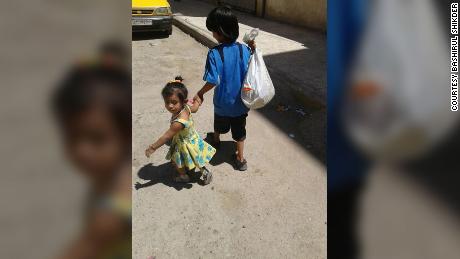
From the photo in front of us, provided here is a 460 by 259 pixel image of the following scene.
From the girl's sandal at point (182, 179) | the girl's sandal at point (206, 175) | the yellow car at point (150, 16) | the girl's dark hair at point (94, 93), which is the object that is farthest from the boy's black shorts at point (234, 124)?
the yellow car at point (150, 16)

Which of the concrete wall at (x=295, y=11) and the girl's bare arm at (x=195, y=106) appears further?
the concrete wall at (x=295, y=11)

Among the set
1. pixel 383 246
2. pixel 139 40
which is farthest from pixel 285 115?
pixel 139 40

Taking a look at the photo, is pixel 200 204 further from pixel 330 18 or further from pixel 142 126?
pixel 330 18

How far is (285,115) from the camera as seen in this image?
535 centimetres

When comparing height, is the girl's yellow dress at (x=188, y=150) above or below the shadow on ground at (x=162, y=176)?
above

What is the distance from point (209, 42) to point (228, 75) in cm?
577

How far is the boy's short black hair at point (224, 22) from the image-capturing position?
132 inches

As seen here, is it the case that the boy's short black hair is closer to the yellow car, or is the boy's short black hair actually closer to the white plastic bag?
the white plastic bag

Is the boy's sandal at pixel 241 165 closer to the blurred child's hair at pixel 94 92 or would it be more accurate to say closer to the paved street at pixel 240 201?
the paved street at pixel 240 201

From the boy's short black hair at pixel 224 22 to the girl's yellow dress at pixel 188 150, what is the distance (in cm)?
76

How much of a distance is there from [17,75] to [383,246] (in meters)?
1.04

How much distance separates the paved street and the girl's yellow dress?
0.30 metres

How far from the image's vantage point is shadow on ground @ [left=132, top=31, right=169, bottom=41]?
9.80 meters

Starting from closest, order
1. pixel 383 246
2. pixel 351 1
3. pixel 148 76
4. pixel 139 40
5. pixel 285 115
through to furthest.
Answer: pixel 351 1 → pixel 383 246 → pixel 285 115 → pixel 148 76 → pixel 139 40
